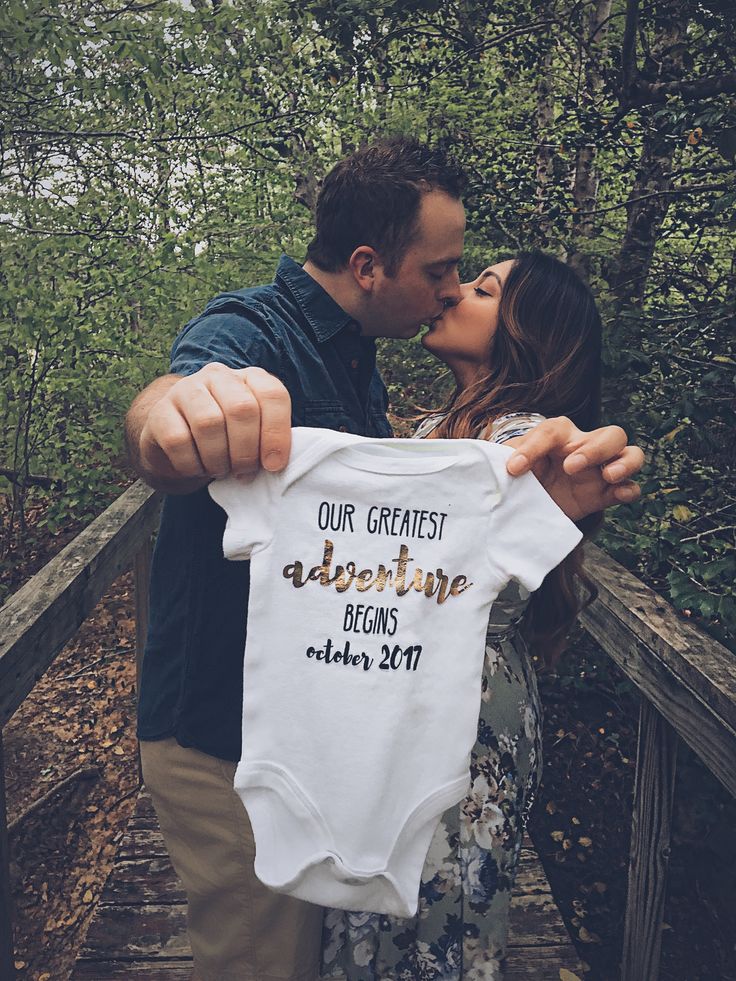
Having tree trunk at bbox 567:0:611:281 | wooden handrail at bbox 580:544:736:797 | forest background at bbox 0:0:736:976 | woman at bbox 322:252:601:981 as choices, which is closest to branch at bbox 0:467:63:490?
forest background at bbox 0:0:736:976

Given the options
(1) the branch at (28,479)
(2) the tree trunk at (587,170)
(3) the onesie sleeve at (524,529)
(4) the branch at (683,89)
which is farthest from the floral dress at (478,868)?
(1) the branch at (28,479)

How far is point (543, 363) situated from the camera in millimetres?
1781

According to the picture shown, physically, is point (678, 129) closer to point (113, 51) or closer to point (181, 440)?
point (181, 440)

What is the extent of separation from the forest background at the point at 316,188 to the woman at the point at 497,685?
2.06 feet

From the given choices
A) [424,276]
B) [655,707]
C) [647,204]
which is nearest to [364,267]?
[424,276]

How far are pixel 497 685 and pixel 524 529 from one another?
49 centimetres

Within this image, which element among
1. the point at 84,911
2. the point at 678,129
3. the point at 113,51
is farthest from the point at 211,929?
the point at 113,51

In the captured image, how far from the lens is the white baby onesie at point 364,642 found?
1188 millimetres

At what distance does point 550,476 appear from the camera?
137 centimetres

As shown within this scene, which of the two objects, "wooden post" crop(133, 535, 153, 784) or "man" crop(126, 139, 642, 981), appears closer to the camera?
"man" crop(126, 139, 642, 981)

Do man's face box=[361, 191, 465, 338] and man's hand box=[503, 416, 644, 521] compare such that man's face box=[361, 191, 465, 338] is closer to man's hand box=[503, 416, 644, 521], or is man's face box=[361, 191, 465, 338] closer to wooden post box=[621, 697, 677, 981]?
man's hand box=[503, 416, 644, 521]

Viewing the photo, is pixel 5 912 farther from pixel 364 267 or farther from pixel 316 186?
pixel 316 186

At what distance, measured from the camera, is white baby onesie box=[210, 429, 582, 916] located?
1.19 metres

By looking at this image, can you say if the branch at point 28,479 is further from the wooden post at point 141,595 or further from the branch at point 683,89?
the branch at point 683,89
